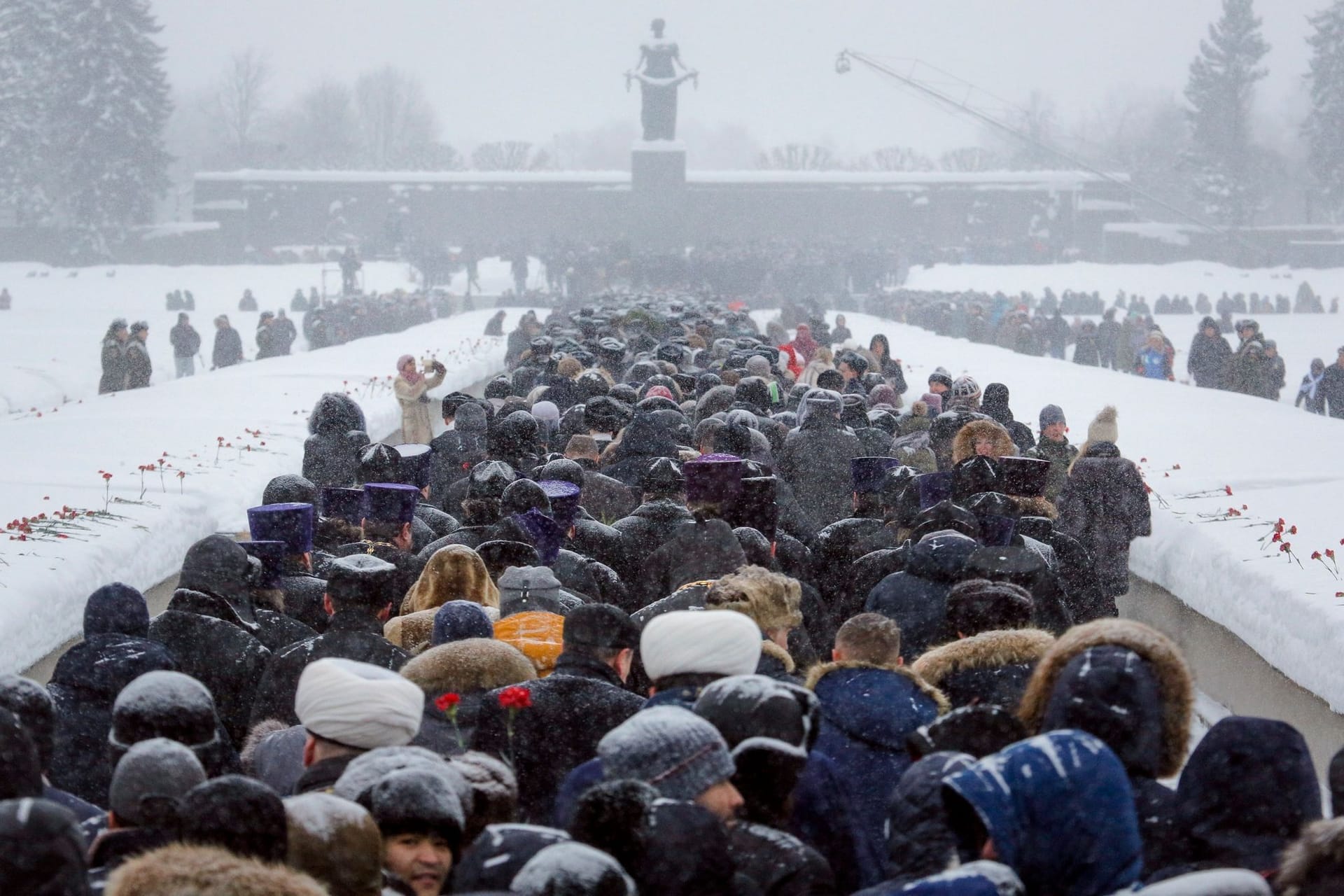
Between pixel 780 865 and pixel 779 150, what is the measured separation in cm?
12816

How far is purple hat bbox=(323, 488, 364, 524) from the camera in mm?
7332

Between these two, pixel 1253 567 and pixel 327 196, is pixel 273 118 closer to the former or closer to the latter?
pixel 327 196

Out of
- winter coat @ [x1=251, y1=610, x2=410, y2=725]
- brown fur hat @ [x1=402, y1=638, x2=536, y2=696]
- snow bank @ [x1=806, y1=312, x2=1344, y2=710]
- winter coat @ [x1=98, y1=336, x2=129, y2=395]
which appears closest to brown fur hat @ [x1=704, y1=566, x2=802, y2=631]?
brown fur hat @ [x1=402, y1=638, x2=536, y2=696]

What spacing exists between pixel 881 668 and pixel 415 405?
1072 centimetres

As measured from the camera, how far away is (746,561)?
6.23 m

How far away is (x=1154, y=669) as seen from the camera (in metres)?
3.43

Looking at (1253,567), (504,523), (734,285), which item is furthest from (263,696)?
(734,285)

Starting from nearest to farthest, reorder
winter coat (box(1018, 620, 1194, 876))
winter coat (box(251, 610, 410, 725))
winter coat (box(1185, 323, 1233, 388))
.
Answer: winter coat (box(1018, 620, 1194, 876)) < winter coat (box(251, 610, 410, 725)) < winter coat (box(1185, 323, 1233, 388))

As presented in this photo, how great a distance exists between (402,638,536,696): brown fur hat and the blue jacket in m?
1.75

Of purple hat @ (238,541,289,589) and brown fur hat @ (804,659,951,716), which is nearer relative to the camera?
brown fur hat @ (804,659,951,716)

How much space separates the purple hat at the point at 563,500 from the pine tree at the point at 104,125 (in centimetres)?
6177

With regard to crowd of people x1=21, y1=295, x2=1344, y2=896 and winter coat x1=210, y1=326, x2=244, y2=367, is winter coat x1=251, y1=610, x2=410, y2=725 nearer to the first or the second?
crowd of people x1=21, y1=295, x2=1344, y2=896

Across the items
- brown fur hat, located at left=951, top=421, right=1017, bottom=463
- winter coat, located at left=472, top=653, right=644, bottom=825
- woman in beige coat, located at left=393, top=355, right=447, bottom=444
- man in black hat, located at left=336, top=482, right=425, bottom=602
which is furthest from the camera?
woman in beige coat, located at left=393, top=355, right=447, bottom=444

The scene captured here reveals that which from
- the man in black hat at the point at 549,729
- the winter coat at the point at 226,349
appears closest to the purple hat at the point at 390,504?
the man in black hat at the point at 549,729
